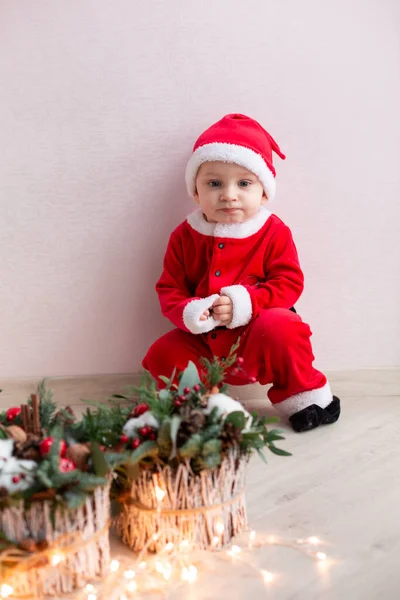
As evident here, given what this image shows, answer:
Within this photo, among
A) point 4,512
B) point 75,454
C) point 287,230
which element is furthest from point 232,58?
point 4,512

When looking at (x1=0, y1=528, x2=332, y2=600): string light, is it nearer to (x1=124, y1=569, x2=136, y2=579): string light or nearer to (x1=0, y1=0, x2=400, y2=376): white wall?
(x1=124, y1=569, x2=136, y2=579): string light

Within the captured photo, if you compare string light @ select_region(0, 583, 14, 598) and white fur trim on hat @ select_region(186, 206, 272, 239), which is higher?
white fur trim on hat @ select_region(186, 206, 272, 239)

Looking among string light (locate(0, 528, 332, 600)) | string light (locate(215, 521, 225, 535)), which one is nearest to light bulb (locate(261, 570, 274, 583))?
string light (locate(0, 528, 332, 600))

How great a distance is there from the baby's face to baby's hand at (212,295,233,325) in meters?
0.22

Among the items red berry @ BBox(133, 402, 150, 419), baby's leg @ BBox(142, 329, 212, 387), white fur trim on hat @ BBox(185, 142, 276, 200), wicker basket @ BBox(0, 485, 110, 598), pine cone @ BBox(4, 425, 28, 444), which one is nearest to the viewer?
wicker basket @ BBox(0, 485, 110, 598)

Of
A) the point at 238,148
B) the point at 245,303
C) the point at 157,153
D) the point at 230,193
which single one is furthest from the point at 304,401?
the point at 157,153

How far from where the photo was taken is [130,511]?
1262 mm

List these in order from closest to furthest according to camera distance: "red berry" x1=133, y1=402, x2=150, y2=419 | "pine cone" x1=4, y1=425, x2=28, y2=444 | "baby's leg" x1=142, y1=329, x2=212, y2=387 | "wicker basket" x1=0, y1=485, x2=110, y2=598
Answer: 1. "wicker basket" x1=0, y1=485, x2=110, y2=598
2. "pine cone" x1=4, y1=425, x2=28, y2=444
3. "red berry" x1=133, y1=402, x2=150, y2=419
4. "baby's leg" x1=142, y1=329, x2=212, y2=387

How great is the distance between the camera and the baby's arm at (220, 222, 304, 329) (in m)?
1.82

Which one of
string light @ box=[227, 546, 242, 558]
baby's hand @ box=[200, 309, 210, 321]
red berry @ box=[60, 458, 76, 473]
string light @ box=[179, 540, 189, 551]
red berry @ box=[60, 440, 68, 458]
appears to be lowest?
string light @ box=[227, 546, 242, 558]

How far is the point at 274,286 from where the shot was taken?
73.3 inches

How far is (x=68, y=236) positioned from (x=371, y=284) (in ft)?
2.92

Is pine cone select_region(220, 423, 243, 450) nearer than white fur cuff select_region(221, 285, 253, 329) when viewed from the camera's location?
Yes

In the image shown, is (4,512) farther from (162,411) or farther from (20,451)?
(162,411)
